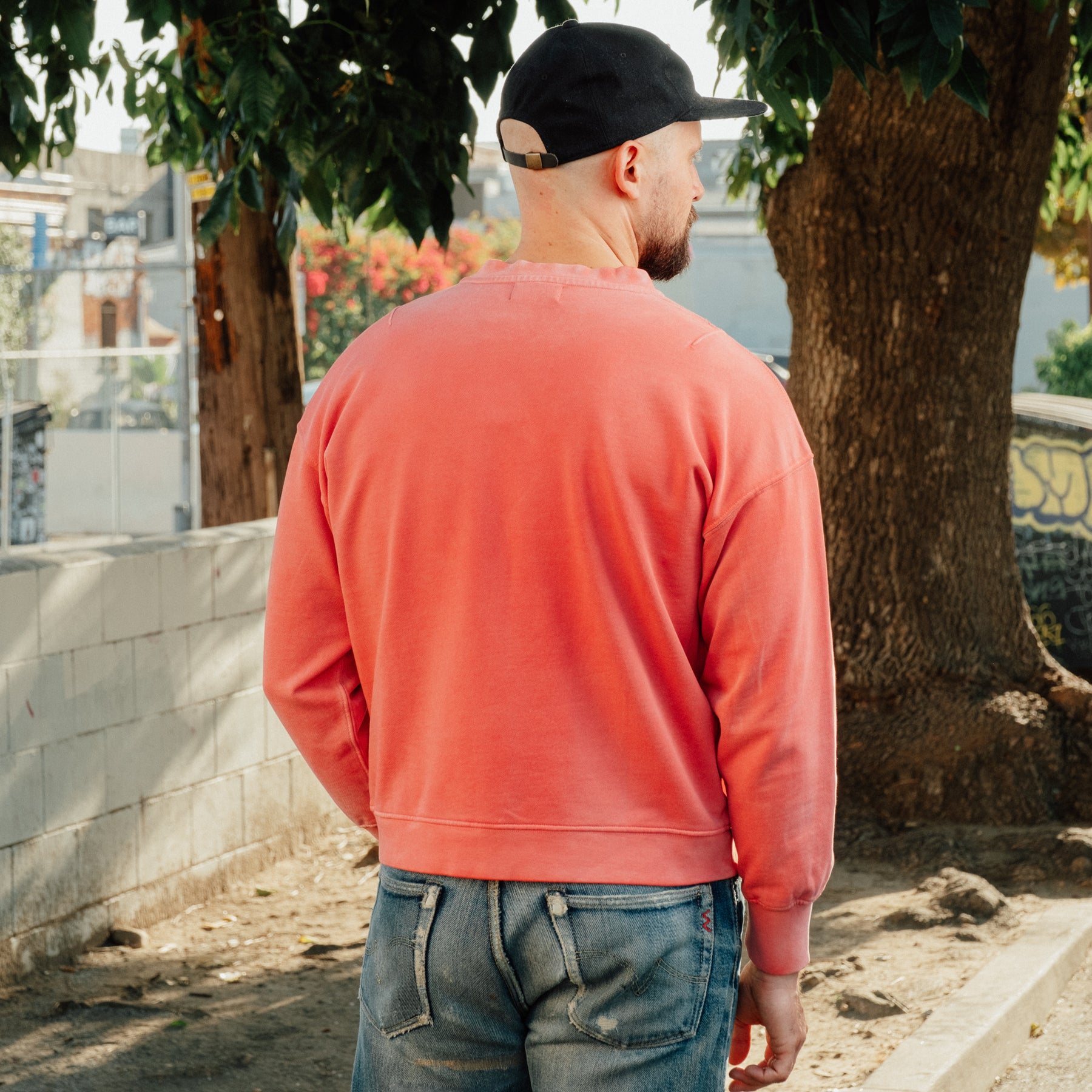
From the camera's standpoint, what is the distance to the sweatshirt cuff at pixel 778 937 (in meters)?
1.76

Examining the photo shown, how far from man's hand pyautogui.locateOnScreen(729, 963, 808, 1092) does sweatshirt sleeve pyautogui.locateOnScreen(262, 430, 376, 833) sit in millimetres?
534

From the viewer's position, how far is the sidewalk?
3.96 metres

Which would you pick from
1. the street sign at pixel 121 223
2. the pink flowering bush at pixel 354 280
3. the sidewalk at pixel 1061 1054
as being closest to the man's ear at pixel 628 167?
the sidewalk at pixel 1061 1054

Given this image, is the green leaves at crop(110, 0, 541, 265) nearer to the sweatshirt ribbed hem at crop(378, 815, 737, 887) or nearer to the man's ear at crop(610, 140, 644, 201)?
the man's ear at crop(610, 140, 644, 201)

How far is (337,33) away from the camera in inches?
189

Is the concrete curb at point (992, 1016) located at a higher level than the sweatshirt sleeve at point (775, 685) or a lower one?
lower

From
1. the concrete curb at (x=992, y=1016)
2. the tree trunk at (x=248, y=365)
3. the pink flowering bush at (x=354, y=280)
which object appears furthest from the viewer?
the pink flowering bush at (x=354, y=280)

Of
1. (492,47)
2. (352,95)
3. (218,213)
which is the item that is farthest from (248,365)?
(492,47)

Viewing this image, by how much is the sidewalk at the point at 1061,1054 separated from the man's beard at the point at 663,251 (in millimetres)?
2894

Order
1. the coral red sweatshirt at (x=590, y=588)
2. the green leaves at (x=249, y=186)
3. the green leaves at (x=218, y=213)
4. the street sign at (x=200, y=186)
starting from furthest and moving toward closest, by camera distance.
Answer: the street sign at (x=200, y=186), the green leaves at (x=249, y=186), the green leaves at (x=218, y=213), the coral red sweatshirt at (x=590, y=588)

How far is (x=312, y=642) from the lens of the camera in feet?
6.14

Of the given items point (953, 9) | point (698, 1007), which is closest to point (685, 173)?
point (698, 1007)

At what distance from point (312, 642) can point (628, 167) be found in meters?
0.69

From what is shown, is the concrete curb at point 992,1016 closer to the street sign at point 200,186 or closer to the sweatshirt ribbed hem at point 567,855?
the sweatshirt ribbed hem at point 567,855
